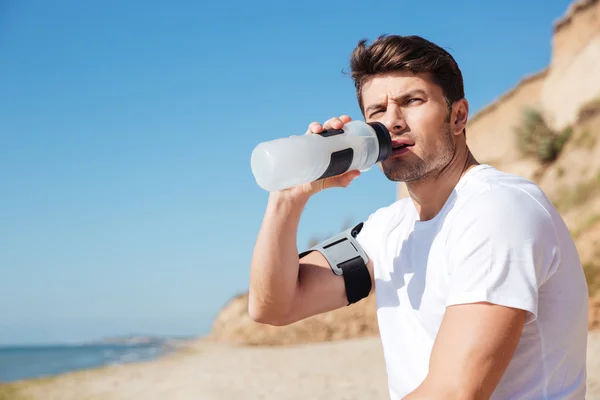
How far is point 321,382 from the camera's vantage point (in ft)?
26.1

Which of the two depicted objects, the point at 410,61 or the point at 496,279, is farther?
the point at 410,61

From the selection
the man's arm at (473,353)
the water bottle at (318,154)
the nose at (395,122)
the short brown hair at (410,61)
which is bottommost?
the man's arm at (473,353)

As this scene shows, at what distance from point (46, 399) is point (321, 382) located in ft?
14.8

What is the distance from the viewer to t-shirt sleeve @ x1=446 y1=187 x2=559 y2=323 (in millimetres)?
1635

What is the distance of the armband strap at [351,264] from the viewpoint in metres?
2.66

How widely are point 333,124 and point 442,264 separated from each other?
62 cm

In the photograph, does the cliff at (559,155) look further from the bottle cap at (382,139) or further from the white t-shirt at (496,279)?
the bottle cap at (382,139)

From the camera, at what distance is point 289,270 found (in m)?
2.54

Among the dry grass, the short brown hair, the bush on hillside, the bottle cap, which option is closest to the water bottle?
the bottle cap

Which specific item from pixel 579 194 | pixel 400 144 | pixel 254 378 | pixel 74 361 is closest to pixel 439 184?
pixel 400 144

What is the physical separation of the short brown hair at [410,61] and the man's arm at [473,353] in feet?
3.26

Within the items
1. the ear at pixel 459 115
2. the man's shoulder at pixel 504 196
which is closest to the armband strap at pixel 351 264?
the ear at pixel 459 115

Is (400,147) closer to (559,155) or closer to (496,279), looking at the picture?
(496,279)

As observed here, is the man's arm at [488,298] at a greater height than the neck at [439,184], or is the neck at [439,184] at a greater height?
the neck at [439,184]
